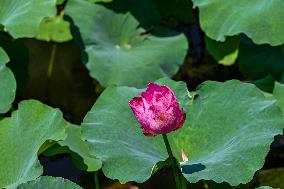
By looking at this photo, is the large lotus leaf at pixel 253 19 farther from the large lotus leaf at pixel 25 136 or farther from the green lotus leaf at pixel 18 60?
the green lotus leaf at pixel 18 60

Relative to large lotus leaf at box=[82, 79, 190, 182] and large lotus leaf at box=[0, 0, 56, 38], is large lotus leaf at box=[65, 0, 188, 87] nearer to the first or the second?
large lotus leaf at box=[0, 0, 56, 38]

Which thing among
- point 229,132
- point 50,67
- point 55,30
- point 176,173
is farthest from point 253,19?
point 50,67

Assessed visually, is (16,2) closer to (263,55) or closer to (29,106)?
(29,106)

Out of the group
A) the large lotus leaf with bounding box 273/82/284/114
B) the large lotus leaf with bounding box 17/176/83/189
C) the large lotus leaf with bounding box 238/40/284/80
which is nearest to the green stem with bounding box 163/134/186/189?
the large lotus leaf with bounding box 17/176/83/189

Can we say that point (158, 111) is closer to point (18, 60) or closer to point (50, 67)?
point (18, 60)

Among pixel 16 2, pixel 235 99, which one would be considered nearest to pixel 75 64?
pixel 16 2

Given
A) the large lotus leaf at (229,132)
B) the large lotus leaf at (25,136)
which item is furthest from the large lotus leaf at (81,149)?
the large lotus leaf at (229,132)
